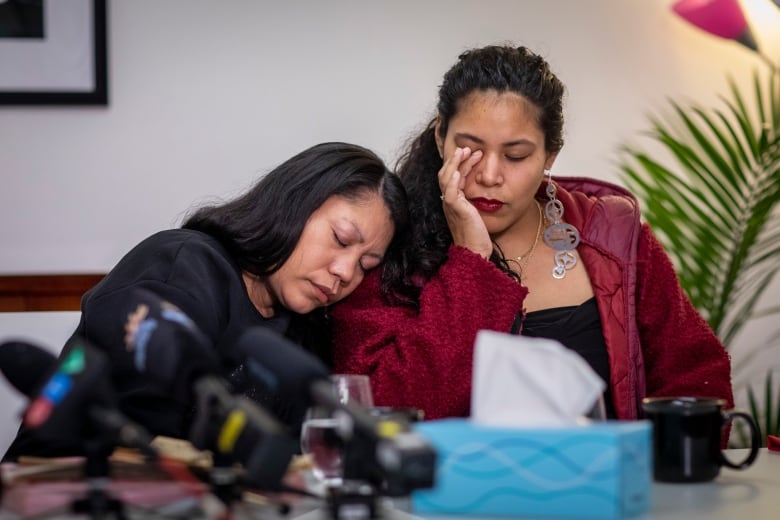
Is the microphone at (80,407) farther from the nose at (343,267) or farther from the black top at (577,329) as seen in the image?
the black top at (577,329)

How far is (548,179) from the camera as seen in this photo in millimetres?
2139

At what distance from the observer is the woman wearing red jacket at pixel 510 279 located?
5.96ft

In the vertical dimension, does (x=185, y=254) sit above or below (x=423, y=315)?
above

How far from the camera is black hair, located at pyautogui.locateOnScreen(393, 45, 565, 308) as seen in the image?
6.40ft

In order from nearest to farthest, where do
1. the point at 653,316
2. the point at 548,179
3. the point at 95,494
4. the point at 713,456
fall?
1. the point at 95,494
2. the point at 713,456
3. the point at 653,316
4. the point at 548,179

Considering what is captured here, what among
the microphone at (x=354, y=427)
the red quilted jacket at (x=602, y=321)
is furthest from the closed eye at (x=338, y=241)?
the microphone at (x=354, y=427)

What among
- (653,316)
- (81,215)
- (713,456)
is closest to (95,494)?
(713,456)

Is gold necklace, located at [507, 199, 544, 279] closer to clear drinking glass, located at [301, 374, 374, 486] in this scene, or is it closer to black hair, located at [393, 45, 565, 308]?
black hair, located at [393, 45, 565, 308]

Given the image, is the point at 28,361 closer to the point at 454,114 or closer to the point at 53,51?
the point at 454,114

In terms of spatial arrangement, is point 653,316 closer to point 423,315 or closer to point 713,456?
point 423,315

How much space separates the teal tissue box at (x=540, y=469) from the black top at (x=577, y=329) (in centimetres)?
94

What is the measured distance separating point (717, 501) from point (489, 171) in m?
0.93

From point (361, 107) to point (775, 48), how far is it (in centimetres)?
115

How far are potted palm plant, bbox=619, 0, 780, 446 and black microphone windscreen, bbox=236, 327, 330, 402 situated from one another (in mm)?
1907
